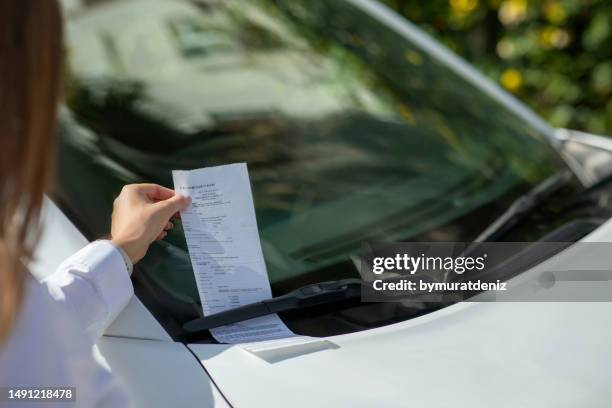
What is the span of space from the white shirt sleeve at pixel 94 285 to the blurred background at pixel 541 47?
3283 mm

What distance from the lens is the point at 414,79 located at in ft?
8.92

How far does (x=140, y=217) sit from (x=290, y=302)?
0.35 m

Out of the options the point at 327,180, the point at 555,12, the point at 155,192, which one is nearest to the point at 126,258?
the point at 155,192

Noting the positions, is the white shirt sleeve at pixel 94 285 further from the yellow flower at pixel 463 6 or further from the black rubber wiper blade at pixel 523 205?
the yellow flower at pixel 463 6

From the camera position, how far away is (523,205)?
80.2 inches

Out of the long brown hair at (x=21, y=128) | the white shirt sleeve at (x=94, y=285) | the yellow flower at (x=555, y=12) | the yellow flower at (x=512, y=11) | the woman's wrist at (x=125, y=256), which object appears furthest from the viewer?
A: the yellow flower at (x=512, y=11)

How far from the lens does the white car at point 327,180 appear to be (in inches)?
57.1

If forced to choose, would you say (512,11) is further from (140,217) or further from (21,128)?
(21,128)

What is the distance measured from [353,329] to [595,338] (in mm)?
454

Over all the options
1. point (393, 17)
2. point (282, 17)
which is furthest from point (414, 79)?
point (282, 17)

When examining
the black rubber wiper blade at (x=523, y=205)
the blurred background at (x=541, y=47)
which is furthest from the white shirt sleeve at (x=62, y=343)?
the blurred background at (x=541, y=47)

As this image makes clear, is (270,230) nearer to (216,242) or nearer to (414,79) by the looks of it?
(216,242)

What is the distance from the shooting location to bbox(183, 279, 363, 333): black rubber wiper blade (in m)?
1.55

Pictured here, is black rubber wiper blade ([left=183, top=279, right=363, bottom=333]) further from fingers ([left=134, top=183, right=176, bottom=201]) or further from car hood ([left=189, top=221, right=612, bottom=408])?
fingers ([left=134, top=183, right=176, bottom=201])
